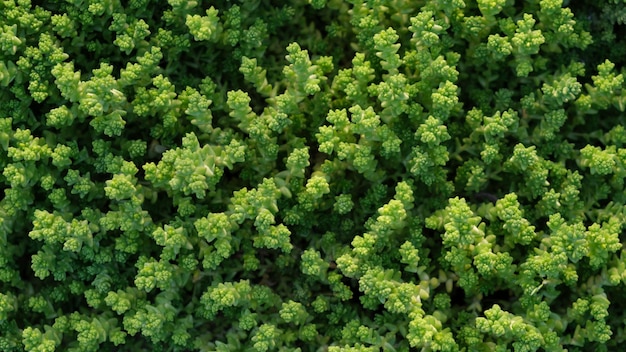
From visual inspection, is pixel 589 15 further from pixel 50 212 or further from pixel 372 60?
pixel 50 212

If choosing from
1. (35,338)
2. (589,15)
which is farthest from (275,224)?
(589,15)

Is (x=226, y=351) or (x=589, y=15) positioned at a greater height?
(x=589, y=15)

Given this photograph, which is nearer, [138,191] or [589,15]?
[138,191]

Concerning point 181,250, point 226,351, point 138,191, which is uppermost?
point 138,191

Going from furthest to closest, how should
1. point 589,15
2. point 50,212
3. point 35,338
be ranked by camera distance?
point 589,15 → point 50,212 → point 35,338

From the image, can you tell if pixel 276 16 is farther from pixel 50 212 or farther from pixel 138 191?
pixel 50 212

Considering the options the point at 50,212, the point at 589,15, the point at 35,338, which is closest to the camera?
the point at 35,338
